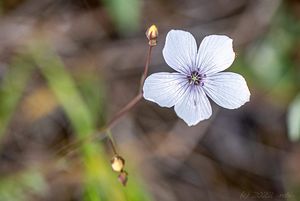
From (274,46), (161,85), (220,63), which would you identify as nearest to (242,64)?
(274,46)

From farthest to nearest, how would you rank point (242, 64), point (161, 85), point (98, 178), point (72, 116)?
point (242, 64) → point (72, 116) → point (98, 178) → point (161, 85)

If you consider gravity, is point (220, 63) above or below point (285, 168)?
above

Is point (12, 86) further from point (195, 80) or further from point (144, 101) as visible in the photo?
point (195, 80)

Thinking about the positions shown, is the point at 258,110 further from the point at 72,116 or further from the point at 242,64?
the point at 72,116

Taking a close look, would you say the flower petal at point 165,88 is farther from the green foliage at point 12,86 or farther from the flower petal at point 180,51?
the green foliage at point 12,86

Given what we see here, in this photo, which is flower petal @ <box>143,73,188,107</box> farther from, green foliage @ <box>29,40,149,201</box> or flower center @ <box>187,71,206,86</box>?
green foliage @ <box>29,40,149,201</box>

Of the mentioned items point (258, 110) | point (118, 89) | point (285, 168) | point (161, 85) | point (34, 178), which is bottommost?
point (285, 168)

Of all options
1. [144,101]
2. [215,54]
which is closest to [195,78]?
[215,54]
